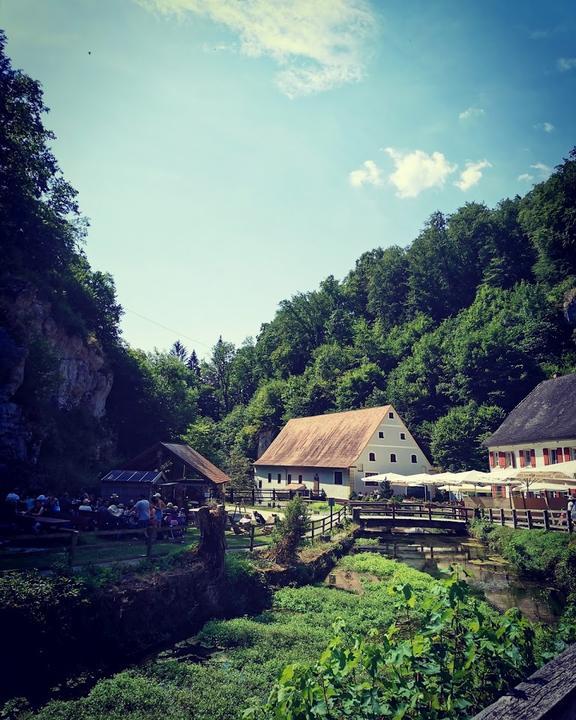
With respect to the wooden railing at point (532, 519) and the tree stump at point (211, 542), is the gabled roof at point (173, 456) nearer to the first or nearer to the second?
the tree stump at point (211, 542)

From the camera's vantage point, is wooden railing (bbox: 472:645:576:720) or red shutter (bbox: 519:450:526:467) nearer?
wooden railing (bbox: 472:645:576:720)

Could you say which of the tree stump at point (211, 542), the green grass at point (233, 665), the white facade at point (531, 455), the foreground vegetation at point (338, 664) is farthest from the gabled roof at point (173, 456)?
the white facade at point (531, 455)

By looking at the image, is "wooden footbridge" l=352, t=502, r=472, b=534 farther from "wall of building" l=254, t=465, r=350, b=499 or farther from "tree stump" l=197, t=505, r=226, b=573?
"tree stump" l=197, t=505, r=226, b=573

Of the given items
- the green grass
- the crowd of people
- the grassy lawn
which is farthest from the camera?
the crowd of people

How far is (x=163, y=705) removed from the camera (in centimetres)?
812

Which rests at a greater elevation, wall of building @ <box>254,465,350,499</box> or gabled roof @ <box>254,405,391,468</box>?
gabled roof @ <box>254,405,391,468</box>

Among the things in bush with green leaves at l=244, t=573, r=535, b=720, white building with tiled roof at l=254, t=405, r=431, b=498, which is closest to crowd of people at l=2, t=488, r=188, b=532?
bush with green leaves at l=244, t=573, r=535, b=720

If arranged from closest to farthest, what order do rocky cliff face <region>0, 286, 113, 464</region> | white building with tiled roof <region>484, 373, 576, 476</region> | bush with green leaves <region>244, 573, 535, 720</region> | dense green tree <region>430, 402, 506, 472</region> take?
bush with green leaves <region>244, 573, 535, 720</region>, rocky cliff face <region>0, 286, 113, 464</region>, white building with tiled roof <region>484, 373, 576, 476</region>, dense green tree <region>430, 402, 506, 472</region>

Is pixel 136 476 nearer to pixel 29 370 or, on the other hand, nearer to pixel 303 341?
pixel 29 370

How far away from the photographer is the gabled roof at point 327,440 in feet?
141

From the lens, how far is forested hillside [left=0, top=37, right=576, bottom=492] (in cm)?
2945

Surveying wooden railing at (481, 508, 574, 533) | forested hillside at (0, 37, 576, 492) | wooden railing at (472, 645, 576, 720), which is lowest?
wooden railing at (481, 508, 574, 533)

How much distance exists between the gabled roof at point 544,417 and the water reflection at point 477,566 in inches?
447

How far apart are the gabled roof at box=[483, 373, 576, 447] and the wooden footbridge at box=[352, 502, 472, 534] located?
902cm
